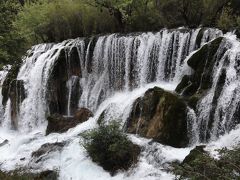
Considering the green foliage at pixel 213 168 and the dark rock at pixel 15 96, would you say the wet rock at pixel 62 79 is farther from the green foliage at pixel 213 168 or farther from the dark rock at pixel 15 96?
the green foliage at pixel 213 168

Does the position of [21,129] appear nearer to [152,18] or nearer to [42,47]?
[42,47]

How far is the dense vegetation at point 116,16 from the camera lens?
19125 mm

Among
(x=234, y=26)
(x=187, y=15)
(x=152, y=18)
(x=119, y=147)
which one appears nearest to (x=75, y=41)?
(x=152, y=18)

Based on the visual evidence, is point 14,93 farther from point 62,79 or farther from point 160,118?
point 160,118

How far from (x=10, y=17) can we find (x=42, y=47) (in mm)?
12230

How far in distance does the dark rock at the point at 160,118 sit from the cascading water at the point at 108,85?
31cm

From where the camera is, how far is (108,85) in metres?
19.3

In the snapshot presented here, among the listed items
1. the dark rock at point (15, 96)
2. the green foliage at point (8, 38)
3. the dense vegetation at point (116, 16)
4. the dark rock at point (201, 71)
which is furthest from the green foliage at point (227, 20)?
the dark rock at point (15, 96)

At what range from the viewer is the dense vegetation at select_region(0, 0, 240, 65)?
19125 mm

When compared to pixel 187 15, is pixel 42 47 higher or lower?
lower

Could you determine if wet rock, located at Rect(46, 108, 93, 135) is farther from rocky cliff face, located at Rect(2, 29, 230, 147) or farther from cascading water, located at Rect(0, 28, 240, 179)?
cascading water, located at Rect(0, 28, 240, 179)

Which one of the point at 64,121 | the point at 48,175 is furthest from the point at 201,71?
the point at 48,175

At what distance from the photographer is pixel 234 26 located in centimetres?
1684

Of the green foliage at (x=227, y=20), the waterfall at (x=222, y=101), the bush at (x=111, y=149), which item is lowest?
the bush at (x=111, y=149)
